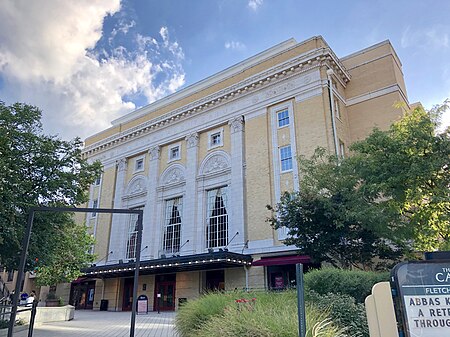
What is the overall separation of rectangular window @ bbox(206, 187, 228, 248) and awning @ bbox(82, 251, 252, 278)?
6.89 ft

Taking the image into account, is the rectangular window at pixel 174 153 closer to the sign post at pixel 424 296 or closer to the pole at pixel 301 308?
the pole at pixel 301 308

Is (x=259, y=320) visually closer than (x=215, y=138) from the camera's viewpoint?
Yes

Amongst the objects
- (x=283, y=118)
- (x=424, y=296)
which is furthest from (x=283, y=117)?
(x=424, y=296)

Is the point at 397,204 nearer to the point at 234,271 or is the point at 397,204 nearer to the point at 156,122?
the point at 234,271

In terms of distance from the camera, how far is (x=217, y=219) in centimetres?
2819

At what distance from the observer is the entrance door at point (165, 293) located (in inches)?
1130

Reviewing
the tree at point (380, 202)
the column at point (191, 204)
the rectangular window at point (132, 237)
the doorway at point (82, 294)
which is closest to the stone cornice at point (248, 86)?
the column at point (191, 204)

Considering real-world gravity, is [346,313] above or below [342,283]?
below

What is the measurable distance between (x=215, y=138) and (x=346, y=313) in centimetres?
2381

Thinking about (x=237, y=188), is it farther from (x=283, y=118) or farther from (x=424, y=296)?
(x=424, y=296)

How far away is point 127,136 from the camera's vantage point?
37500 millimetres

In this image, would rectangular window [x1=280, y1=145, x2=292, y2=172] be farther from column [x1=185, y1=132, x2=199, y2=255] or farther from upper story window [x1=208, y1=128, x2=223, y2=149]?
column [x1=185, y1=132, x2=199, y2=255]

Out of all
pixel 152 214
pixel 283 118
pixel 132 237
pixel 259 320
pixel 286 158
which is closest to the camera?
pixel 259 320

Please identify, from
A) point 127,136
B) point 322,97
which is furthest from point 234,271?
point 127,136
